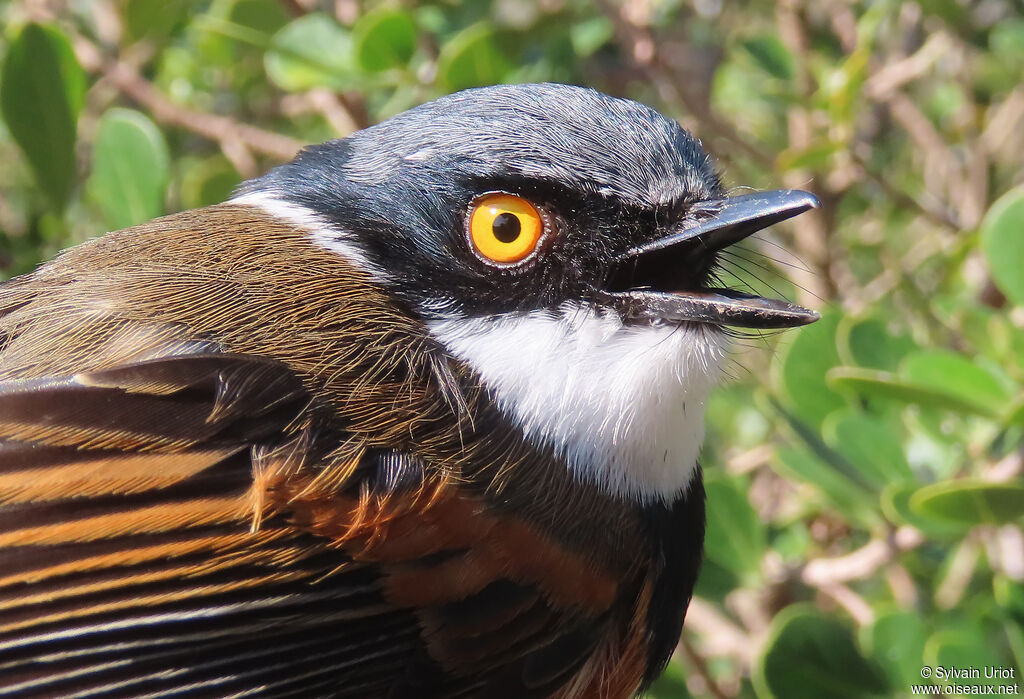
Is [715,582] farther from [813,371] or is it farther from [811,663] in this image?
[813,371]

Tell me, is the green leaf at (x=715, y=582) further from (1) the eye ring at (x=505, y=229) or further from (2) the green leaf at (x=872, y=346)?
(1) the eye ring at (x=505, y=229)

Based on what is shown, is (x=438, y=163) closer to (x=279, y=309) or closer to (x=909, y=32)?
(x=279, y=309)

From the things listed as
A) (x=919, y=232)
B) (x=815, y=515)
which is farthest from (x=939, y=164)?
(x=815, y=515)

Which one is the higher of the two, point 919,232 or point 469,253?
point 469,253

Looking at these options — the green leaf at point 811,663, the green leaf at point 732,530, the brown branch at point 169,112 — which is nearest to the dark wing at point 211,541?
the green leaf at point 811,663

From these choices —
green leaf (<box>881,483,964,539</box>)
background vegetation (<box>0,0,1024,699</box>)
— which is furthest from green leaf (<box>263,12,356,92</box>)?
green leaf (<box>881,483,964,539</box>)

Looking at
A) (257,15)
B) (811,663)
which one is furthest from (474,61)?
(811,663)

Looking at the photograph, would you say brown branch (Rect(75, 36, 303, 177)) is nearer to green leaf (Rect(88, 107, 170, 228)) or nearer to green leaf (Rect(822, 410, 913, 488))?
green leaf (Rect(88, 107, 170, 228))
